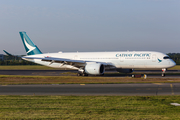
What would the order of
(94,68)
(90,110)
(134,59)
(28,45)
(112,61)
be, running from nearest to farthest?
(90,110) < (94,68) < (134,59) < (112,61) < (28,45)

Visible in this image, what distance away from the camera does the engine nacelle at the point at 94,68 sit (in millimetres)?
37375

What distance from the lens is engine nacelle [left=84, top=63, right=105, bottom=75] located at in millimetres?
37375

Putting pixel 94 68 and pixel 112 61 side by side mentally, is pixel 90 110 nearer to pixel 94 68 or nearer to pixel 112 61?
pixel 94 68

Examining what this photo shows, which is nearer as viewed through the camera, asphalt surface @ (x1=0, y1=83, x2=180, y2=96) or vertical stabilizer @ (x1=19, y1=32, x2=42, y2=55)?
asphalt surface @ (x1=0, y1=83, x2=180, y2=96)

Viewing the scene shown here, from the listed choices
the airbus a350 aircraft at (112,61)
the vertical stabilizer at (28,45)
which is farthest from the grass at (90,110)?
the vertical stabilizer at (28,45)

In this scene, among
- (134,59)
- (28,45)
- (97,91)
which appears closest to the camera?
(97,91)

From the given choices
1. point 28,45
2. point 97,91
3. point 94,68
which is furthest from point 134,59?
point 28,45

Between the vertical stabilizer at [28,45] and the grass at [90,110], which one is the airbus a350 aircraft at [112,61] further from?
the grass at [90,110]

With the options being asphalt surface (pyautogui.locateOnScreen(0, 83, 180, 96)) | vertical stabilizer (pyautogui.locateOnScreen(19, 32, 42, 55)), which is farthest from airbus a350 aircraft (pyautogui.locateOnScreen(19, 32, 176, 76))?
asphalt surface (pyautogui.locateOnScreen(0, 83, 180, 96))

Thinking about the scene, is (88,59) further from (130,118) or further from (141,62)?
(130,118)

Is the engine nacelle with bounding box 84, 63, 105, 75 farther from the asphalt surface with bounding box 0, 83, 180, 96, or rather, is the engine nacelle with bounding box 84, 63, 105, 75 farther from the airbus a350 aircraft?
the asphalt surface with bounding box 0, 83, 180, 96

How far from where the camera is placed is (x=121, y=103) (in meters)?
14.0

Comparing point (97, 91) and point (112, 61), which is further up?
point (112, 61)

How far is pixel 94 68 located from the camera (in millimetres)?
37469
